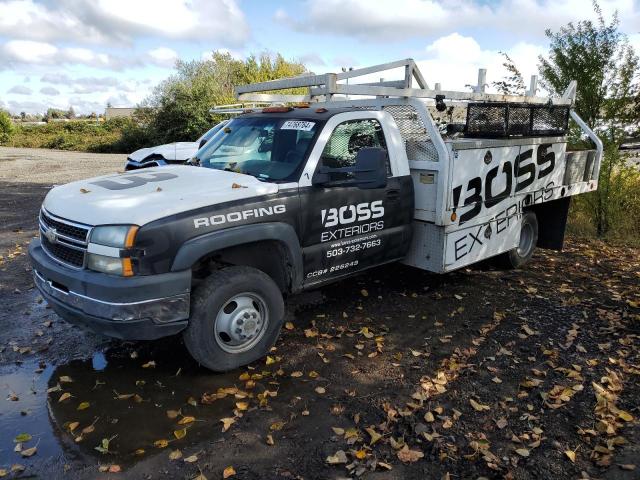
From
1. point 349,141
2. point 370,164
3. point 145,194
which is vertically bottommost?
point 145,194

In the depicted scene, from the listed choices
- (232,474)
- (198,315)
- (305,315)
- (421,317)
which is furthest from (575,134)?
(232,474)

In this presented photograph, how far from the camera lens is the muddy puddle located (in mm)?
3326

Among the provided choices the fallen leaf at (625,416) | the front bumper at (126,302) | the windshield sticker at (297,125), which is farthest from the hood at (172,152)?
the fallen leaf at (625,416)

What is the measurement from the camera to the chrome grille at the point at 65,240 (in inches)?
150

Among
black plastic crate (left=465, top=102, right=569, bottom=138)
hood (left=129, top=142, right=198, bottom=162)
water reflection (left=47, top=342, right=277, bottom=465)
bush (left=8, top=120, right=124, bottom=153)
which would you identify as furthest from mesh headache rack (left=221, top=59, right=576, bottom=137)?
bush (left=8, top=120, right=124, bottom=153)

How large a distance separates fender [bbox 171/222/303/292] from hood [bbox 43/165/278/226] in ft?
0.83

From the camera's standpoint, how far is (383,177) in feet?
15.5

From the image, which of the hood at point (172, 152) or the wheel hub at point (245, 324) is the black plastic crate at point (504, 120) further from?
the hood at point (172, 152)

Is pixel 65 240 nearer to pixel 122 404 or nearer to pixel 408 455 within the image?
pixel 122 404

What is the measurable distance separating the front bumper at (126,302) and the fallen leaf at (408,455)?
179 centimetres

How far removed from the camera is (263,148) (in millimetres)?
4875

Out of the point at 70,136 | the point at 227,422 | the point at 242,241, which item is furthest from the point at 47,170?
the point at 70,136

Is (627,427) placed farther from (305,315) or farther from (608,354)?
(305,315)

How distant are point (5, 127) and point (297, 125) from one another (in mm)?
43970
